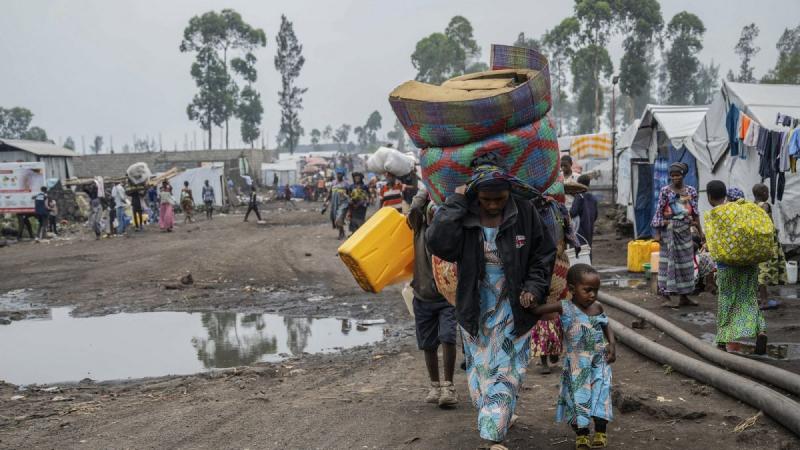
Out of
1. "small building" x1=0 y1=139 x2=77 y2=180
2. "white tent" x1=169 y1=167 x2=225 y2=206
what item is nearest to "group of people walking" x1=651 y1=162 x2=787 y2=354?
"white tent" x1=169 y1=167 x2=225 y2=206

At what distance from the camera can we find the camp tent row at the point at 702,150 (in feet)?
36.9

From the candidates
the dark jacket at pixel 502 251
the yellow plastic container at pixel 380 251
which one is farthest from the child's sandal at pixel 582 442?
the yellow plastic container at pixel 380 251

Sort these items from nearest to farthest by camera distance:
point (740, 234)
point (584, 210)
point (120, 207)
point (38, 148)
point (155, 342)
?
point (740, 234), point (155, 342), point (584, 210), point (120, 207), point (38, 148)

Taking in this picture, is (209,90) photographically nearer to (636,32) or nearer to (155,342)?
(636,32)

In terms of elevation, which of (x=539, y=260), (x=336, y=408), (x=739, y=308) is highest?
(x=539, y=260)

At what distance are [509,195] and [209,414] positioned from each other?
2789mm

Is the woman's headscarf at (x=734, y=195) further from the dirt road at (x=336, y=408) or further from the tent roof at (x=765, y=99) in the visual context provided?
the tent roof at (x=765, y=99)

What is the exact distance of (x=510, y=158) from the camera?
4.37 meters

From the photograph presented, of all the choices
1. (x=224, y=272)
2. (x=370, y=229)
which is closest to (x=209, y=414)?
(x=370, y=229)

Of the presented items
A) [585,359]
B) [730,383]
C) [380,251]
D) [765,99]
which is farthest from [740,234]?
[765,99]

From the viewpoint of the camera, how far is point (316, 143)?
504 feet

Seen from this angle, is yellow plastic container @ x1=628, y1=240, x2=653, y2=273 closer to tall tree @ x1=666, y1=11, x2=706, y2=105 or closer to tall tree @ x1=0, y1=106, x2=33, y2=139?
tall tree @ x1=666, y1=11, x2=706, y2=105

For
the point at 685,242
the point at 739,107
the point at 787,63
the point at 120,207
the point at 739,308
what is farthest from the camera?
the point at 787,63

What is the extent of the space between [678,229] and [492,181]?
5.61 m
